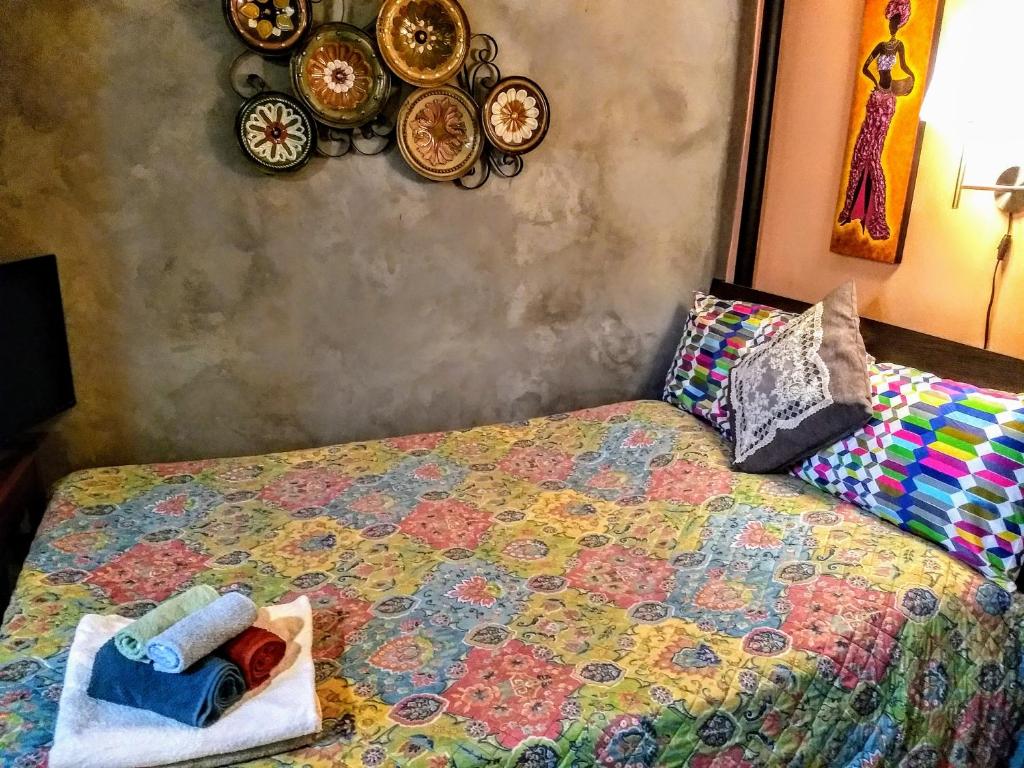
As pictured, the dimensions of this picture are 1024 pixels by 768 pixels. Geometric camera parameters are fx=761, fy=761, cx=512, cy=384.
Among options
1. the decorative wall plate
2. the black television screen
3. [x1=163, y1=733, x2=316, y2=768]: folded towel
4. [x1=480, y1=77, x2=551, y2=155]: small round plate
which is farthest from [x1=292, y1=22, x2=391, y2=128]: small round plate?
[x1=163, y1=733, x2=316, y2=768]: folded towel

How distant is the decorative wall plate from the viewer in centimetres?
206

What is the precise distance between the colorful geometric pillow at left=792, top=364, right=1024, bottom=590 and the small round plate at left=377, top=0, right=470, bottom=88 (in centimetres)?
152

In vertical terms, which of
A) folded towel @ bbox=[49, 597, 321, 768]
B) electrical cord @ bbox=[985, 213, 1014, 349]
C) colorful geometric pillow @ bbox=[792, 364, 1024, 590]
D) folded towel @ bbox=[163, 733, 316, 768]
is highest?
electrical cord @ bbox=[985, 213, 1014, 349]

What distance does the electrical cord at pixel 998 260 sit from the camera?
6.45ft

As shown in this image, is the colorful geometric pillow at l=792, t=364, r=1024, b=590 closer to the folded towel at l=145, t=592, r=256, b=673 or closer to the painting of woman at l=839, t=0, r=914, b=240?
the painting of woman at l=839, t=0, r=914, b=240

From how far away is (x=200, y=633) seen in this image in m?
1.22

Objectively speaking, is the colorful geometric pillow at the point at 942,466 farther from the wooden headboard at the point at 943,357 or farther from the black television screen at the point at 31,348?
the black television screen at the point at 31,348

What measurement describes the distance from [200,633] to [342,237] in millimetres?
1425

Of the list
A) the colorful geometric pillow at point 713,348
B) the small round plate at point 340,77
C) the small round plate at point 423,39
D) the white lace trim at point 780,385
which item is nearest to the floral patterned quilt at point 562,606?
the white lace trim at point 780,385

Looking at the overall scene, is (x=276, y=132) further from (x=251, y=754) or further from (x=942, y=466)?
(x=942, y=466)

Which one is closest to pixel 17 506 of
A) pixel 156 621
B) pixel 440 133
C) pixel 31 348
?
pixel 31 348

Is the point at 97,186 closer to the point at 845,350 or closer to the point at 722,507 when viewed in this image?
the point at 722,507

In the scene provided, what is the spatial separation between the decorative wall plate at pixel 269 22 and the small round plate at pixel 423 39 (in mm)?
222

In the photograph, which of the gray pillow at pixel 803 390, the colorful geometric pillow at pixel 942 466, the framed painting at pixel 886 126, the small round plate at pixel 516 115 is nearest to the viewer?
the colorful geometric pillow at pixel 942 466
